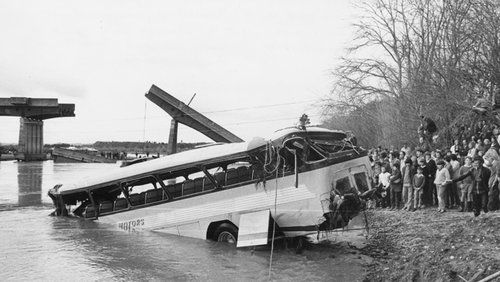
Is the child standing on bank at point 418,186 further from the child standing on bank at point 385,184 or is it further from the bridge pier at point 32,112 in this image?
the bridge pier at point 32,112

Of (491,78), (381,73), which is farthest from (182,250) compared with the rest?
(381,73)

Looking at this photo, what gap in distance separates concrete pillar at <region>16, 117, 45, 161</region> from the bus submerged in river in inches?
1847

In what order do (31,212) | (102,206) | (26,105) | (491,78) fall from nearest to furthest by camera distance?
(102,206) → (491,78) → (31,212) → (26,105)

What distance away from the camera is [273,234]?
10523mm

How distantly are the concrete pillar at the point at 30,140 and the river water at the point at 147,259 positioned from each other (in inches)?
1714

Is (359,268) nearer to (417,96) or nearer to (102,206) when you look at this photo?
(102,206)

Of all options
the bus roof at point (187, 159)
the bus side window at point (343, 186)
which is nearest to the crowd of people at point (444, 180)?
the bus side window at point (343, 186)

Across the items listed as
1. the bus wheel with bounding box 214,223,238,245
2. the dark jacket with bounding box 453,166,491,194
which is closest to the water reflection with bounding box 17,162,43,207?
the bus wheel with bounding box 214,223,238,245

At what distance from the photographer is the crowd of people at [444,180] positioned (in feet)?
38.5

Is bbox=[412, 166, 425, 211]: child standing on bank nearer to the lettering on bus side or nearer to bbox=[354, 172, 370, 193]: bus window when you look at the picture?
bbox=[354, 172, 370, 193]: bus window

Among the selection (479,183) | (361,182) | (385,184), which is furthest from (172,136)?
(479,183)

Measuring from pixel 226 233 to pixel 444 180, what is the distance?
20.1 feet

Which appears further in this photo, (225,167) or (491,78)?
(491,78)

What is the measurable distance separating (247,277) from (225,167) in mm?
3805
